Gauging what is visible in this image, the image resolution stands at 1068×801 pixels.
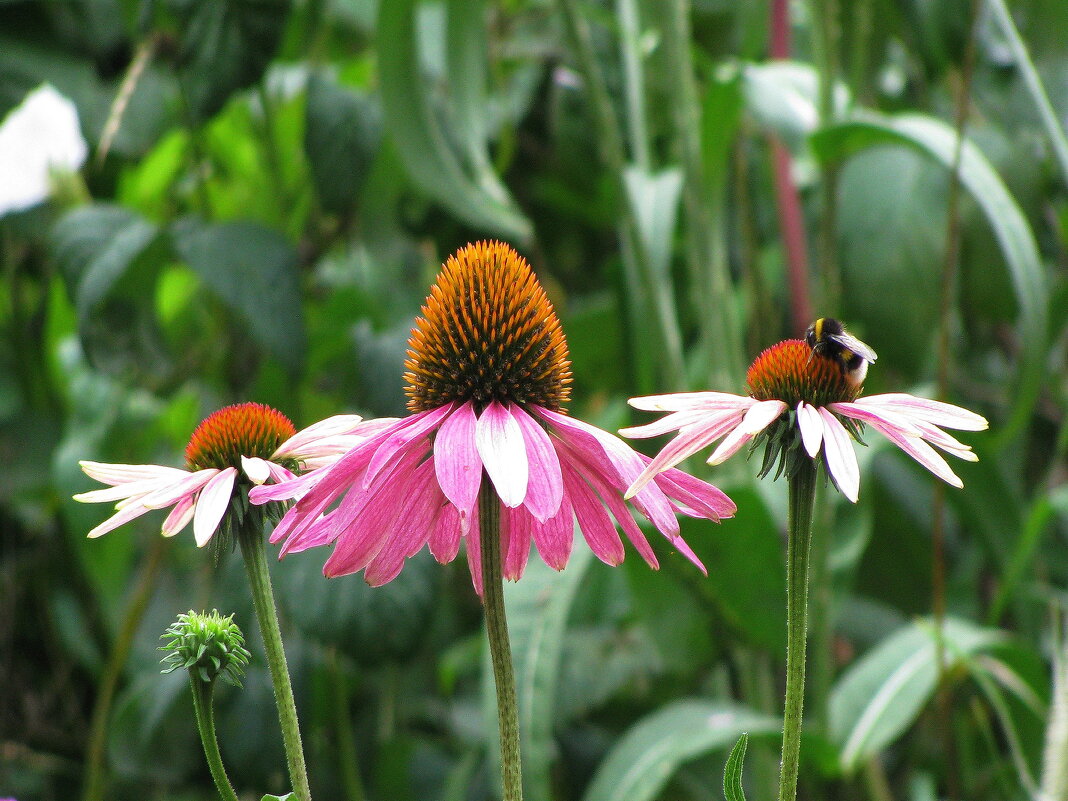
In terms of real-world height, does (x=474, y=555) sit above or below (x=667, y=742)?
above

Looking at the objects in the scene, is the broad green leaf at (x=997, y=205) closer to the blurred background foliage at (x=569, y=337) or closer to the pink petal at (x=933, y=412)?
the blurred background foliage at (x=569, y=337)

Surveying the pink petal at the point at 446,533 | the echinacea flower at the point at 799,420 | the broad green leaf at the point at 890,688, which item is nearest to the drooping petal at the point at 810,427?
the echinacea flower at the point at 799,420

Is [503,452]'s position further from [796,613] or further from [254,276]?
[254,276]

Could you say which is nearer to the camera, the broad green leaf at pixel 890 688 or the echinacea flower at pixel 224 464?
the echinacea flower at pixel 224 464

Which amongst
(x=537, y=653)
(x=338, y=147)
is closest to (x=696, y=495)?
(x=537, y=653)

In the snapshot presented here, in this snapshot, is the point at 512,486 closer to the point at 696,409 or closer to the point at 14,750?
the point at 696,409

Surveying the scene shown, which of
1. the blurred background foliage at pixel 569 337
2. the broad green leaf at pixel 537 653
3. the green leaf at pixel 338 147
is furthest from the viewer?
the green leaf at pixel 338 147

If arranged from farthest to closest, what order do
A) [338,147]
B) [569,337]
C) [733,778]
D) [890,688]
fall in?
[569,337] < [338,147] < [890,688] < [733,778]

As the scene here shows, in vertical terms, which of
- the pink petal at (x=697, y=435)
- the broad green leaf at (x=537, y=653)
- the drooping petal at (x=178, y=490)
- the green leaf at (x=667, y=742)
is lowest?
the green leaf at (x=667, y=742)
